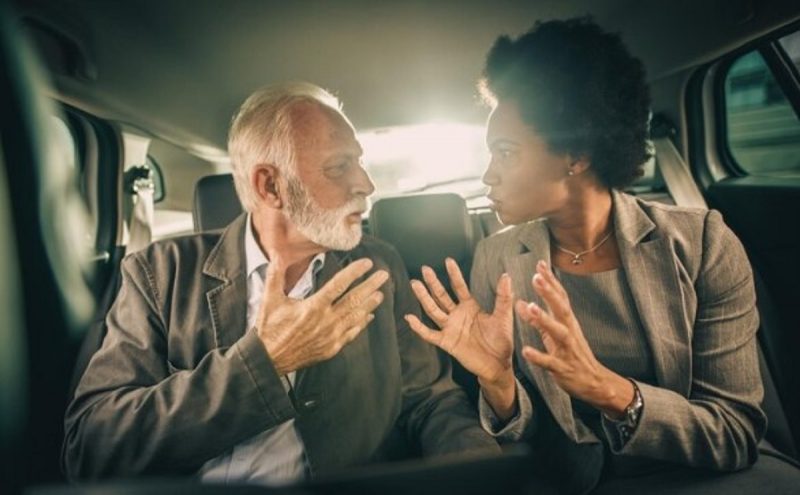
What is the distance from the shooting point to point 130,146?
2.29 metres

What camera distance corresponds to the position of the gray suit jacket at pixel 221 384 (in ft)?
3.14

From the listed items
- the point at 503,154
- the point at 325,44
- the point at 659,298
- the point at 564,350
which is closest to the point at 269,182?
the point at 503,154

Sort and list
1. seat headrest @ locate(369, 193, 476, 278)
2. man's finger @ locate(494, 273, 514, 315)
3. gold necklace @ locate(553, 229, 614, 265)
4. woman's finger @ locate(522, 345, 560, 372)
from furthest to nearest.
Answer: seat headrest @ locate(369, 193, 476, 278), gold necklace @ locate(553, 229, 614, 265), man's finger @ locate(494, 273, 514, 315), woman's finger @ locate(522, 345, 560, 372)

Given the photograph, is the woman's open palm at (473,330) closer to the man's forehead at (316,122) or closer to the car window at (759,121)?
the man's forehead at (316,122)

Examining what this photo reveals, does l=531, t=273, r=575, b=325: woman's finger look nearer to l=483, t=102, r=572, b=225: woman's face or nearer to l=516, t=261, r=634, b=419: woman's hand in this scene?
l=516, t=261, r=634, b=419: woman's hand

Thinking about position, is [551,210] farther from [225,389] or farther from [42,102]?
[42,102]

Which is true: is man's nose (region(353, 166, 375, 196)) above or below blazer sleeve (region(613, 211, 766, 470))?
above

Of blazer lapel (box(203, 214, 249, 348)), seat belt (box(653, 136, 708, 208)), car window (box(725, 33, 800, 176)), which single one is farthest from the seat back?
car window (box(725, 33, 800, 176))

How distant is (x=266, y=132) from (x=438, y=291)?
0.70m

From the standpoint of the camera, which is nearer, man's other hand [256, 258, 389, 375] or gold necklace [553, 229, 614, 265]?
man's other hand [256, 258, 389, 375]

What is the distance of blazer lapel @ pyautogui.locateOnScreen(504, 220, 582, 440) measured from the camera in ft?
4.04

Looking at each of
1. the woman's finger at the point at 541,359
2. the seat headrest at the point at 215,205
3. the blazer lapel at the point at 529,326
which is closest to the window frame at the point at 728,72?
the blazer lapel at the point at 529,326

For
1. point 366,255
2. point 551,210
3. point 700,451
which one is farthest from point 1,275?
point 700,451

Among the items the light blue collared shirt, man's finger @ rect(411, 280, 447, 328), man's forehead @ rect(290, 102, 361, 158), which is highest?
man's forehead @ rect(290, 102, 361, 158)
